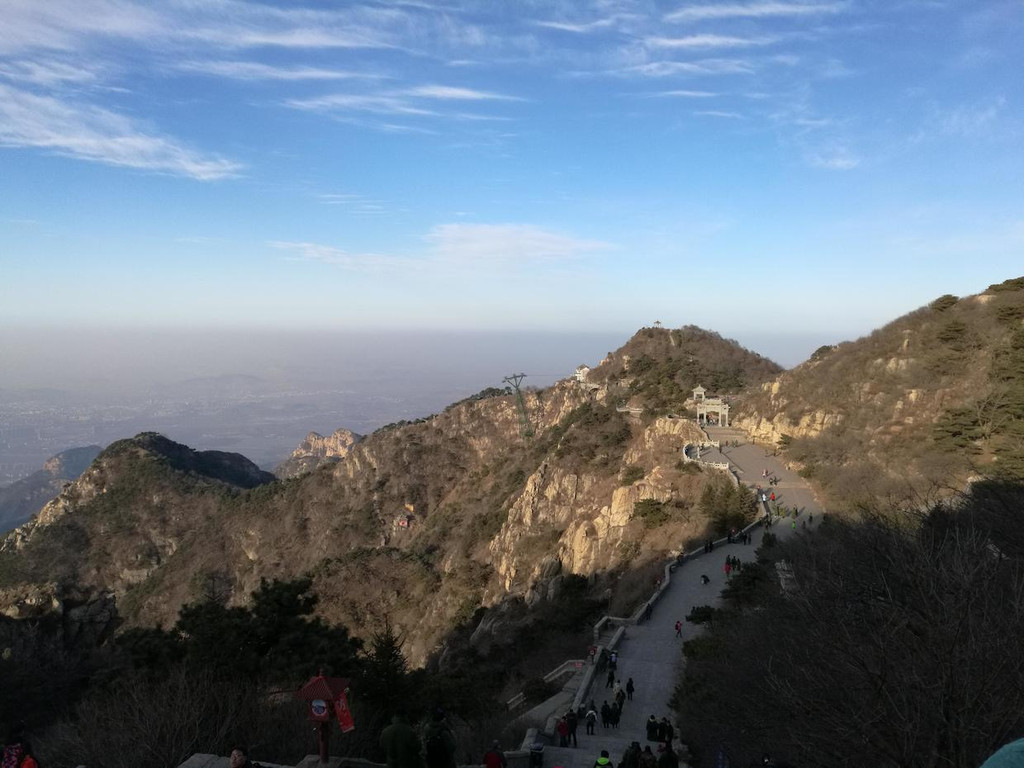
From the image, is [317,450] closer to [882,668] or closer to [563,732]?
[563,732]

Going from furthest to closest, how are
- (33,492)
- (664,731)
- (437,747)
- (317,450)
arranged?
(33,492)
(317,450)
(664,731)
(437,747)

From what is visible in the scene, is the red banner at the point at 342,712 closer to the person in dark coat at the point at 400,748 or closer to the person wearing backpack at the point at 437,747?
the person in dark coat at the point at 400,748

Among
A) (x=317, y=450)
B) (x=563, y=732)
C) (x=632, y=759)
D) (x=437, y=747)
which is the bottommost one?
(x=317, y=450)

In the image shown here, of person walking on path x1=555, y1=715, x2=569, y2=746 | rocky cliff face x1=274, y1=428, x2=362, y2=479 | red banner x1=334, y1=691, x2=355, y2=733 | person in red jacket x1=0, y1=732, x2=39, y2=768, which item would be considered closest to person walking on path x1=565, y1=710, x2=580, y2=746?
person walking on path x1=555, y1=715, x2=569, y2=746

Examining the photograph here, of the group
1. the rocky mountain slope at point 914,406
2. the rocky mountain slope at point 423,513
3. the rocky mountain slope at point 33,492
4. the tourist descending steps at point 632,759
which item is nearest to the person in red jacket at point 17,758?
the tourist descending steps at point 632,759

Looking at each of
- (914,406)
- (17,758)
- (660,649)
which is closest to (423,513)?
(914,406)

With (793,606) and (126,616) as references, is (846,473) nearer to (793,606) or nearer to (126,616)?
(793,606)

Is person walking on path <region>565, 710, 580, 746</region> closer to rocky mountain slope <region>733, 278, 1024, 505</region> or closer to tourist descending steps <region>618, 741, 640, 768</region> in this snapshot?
tourist descending steps <region>618, 741, 640, 768</region>

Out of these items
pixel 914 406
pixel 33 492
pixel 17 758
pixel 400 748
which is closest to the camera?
pixel 400 748

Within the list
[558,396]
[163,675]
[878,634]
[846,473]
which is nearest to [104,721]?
[163,675]
